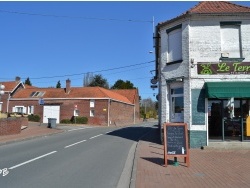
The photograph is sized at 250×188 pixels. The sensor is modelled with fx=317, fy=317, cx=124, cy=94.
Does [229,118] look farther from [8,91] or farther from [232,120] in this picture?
[8,91]

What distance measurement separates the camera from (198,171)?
9758 millimetres

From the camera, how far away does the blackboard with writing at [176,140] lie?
10.8m

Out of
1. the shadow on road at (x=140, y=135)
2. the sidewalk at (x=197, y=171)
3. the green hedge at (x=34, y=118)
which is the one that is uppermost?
the green hedge at (x=34, y=118)

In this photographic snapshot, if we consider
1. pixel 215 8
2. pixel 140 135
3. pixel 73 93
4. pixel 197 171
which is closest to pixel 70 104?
pixel 73 93

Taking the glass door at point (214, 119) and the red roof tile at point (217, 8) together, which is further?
the red roof tile at point (217, 8)

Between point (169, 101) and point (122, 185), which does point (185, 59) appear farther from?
point (122, 185)

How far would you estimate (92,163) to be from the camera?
36.8ft

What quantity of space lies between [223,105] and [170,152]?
6.08 metres

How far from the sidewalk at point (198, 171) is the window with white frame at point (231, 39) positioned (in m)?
5.08

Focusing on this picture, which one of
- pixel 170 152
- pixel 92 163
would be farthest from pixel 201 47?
pixel 92 163

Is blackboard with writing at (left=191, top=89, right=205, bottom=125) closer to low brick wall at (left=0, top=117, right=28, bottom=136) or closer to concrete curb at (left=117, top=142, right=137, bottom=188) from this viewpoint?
concrete curb at (left=117, top=142, right=137, bottom=188)

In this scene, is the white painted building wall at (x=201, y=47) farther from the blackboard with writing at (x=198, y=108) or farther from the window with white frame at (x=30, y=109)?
the window with white frame at (x=30, y=109)

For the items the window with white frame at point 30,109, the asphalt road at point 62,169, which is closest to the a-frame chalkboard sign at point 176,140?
the asphalt road at point 62,169

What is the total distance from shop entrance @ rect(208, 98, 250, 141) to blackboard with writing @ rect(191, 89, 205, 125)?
45cm
